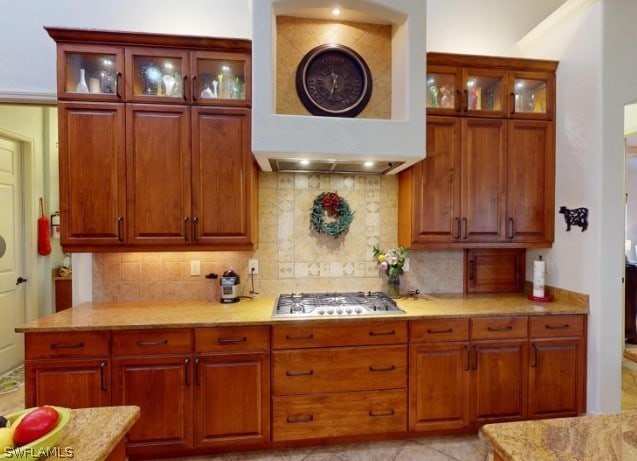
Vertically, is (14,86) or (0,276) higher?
(14,86)

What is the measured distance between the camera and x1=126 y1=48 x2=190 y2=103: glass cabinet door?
221 centimetres

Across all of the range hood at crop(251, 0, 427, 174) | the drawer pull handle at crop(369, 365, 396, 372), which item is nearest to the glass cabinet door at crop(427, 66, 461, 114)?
the range hood at crop(251, 0, 427, 174)

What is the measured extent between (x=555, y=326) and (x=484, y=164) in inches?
52.7

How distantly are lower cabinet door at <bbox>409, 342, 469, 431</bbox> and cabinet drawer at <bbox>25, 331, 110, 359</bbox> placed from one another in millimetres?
2046

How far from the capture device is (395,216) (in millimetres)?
2820

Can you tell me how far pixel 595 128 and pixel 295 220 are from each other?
7.90 feet

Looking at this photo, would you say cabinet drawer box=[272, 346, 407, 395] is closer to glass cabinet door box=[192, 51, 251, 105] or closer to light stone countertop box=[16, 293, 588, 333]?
light stone countertop box=[16, 293, 588, 333]

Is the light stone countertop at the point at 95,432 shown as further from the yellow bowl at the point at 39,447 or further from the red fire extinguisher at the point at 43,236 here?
the red fire extinguisher at the point at 43,236

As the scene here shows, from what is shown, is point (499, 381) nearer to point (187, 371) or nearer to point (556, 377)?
point (556, 377)

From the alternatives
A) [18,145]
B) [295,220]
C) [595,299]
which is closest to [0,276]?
[18,145]

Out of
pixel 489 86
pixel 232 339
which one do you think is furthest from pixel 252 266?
pixel 489 86

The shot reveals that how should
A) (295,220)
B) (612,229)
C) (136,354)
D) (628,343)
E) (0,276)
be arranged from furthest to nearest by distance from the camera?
(628,343) → (0,276) → (295,220) → (612,229) → (136,354)

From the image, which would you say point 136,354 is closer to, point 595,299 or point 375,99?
point 375,99

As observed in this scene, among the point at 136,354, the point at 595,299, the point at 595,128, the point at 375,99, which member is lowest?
the point at 136,354
